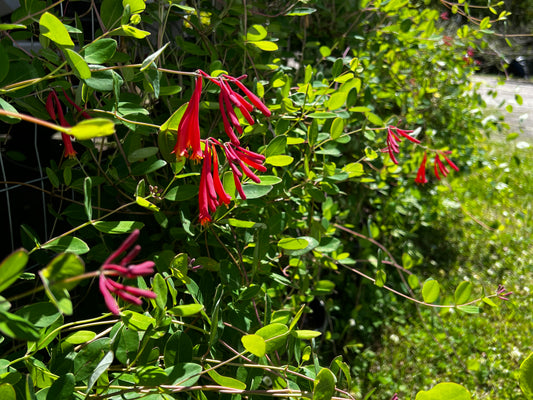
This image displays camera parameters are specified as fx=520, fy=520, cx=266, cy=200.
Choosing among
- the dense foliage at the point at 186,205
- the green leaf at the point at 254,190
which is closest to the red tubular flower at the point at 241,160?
the dense foliage at the point at 186,205

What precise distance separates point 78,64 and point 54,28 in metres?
0.05

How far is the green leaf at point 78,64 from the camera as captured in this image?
2.33 feet

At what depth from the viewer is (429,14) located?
217 centimetres

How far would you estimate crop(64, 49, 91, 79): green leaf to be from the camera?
0.71m

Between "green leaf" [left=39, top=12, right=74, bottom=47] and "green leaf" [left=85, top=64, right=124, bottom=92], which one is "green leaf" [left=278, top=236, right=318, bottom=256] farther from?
"green leaf" [left=39, top=12, right=74, bottom=47]

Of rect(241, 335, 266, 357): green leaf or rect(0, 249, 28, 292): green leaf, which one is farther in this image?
rect(241, 335, 266, 357): green leaf

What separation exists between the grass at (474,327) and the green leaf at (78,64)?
1.55 m

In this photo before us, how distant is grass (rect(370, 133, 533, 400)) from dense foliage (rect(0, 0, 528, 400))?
125mm

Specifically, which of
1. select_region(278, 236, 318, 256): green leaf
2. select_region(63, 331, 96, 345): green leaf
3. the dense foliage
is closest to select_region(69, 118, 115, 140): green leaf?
the dense foliage

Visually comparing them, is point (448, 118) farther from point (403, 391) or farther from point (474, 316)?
point (403, 391)

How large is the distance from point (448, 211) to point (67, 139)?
9.46ft

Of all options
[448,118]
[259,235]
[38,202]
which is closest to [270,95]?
[259,235]

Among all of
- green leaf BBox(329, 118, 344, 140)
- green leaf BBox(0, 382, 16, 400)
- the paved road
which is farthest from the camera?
the paved road

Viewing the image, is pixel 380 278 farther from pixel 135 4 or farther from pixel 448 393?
pixel 135 4
